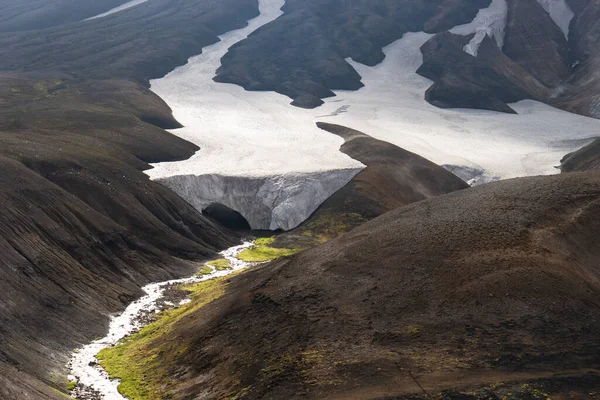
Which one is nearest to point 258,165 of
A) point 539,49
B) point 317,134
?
point 317,134

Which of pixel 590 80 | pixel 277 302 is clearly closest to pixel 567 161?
pixel 590 80

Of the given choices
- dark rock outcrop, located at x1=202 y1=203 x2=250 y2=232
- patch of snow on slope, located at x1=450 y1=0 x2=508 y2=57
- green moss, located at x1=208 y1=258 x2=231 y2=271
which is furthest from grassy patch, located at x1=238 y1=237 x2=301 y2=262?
patch of snow on slope, located at x1=450 y1=0 x2=508 y2=57

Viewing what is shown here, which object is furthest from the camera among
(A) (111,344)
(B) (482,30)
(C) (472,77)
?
(B) (482,30)

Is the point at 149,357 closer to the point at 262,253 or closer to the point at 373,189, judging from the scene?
the point at 262,253

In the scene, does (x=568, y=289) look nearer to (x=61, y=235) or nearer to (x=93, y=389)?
(x=93, y=389)

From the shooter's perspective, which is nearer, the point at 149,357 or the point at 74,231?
the point at 149,357

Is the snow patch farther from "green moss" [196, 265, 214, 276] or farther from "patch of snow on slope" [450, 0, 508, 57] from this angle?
"patch of snow on slope" [450, 0, 508, 57]
